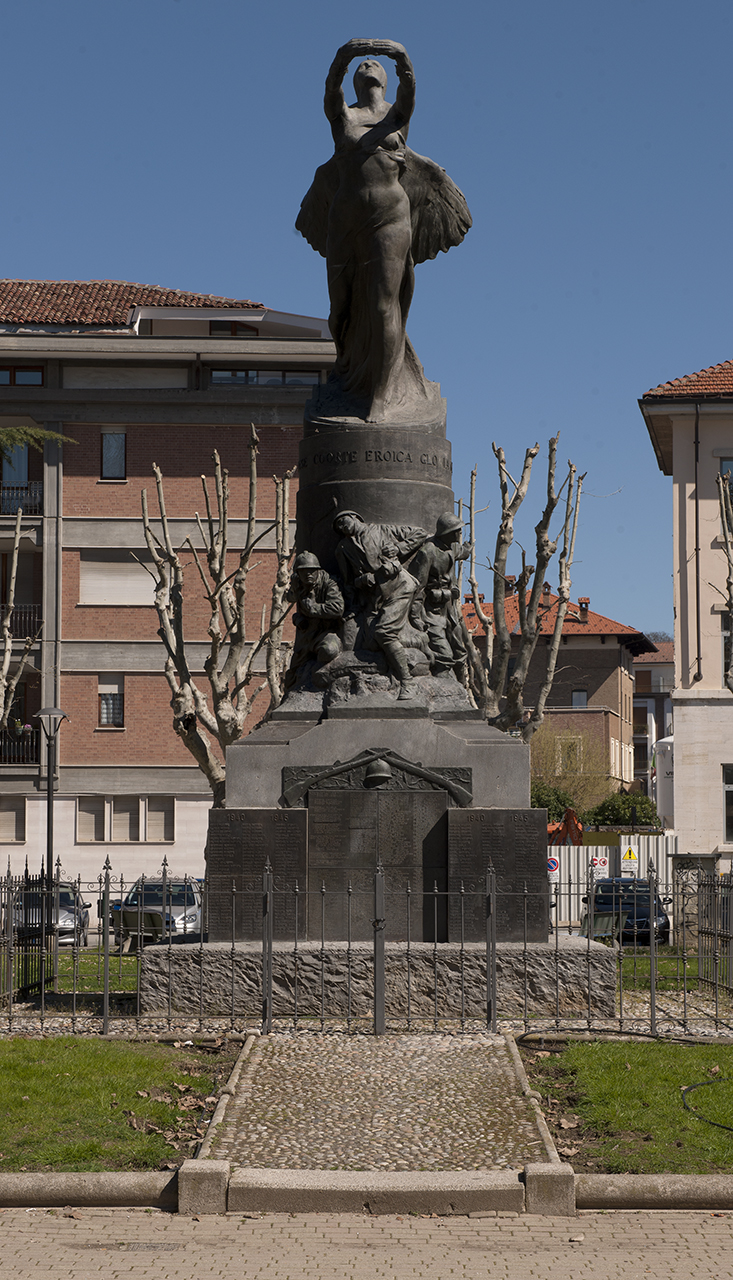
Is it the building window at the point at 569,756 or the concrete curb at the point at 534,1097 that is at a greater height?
the building window at the point at 569,756

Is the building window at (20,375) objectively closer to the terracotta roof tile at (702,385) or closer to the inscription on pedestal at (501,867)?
the terracotta roof tile at (702,385)

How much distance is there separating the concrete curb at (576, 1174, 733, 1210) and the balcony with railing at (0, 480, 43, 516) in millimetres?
37775

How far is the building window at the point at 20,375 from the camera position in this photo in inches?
1729

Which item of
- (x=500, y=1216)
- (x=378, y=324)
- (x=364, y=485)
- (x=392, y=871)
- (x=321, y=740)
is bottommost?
(x=500, y=1216)

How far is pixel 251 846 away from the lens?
12.6 m

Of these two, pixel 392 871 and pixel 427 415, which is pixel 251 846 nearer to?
pixel 392 871

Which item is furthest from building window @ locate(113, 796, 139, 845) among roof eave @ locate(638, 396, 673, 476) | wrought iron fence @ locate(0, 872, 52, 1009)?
wrought iron fence @ locate(0, 872, 52, 1009)

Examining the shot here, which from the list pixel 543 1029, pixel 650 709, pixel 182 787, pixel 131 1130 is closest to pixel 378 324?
pixel 543 1029

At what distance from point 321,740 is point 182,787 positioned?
99.1 ft

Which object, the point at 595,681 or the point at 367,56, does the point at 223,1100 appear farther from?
the point at 595,681

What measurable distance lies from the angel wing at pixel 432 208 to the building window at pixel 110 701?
2930 cm

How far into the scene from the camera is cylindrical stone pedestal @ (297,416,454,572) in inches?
542

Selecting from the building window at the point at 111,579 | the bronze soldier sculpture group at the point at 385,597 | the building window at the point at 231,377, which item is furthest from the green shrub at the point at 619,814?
the bronze soldier sculpture group at the point at 385,597

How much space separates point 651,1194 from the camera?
759 cm
